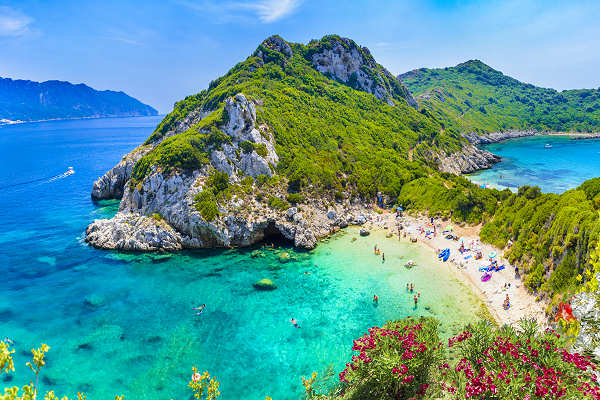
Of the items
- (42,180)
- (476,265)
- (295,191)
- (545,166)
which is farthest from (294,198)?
(545,166)

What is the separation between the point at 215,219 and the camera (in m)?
51.1

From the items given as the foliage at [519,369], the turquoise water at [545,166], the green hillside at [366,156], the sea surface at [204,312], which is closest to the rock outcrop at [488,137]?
the turquoise water at [545,166]

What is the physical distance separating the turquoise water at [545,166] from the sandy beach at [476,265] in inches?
1821

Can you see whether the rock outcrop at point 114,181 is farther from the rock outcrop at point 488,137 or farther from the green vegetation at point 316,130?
the rock outcrop at point 488,137

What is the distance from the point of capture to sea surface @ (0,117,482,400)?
2738 cm

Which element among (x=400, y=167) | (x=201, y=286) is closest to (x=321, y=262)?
(x=201, y=286)

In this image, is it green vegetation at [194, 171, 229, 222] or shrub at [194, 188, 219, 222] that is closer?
shrub at [194, 188, 219, 222]

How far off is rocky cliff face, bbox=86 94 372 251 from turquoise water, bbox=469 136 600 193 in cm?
6231

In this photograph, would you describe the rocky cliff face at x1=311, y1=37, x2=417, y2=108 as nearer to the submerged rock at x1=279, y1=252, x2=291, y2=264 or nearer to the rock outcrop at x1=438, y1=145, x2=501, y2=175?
the rock outcrop at x1=438, y1=145, x2=501, y2=175

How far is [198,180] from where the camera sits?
55156 millimetres

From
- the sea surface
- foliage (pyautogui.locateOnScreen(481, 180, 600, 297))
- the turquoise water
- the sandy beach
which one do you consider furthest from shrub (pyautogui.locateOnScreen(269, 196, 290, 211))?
the turquoise water

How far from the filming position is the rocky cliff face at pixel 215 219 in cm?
5106

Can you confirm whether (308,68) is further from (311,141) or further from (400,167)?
(400,167)

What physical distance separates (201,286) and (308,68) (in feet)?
325
